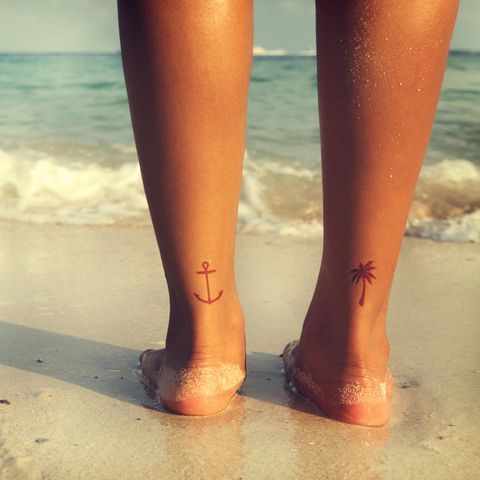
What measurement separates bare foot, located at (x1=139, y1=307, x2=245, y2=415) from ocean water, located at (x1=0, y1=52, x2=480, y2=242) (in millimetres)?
1241

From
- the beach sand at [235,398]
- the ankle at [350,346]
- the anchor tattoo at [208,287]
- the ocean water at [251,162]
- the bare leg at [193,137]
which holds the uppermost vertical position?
the bare leg at [193,137]

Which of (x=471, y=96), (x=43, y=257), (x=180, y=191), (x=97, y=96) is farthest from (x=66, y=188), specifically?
(x=97, y=96)

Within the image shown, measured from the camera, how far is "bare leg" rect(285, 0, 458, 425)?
3.36 ft

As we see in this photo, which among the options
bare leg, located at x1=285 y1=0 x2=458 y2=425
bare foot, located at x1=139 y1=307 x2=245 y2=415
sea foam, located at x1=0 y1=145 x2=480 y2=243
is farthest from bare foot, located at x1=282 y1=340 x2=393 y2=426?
sea foam, located at x1=0 y1=145 x2=480 y2=243

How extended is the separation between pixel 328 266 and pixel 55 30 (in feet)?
39.8

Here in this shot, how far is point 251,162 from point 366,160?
3.13 m

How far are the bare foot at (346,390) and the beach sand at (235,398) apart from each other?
0.02 metres

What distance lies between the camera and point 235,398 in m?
1.22

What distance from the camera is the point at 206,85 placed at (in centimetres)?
102

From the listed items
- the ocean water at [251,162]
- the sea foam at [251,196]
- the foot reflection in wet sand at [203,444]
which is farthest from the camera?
the ocean water at [251,162]

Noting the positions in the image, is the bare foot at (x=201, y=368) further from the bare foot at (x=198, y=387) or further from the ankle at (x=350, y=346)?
the ankle at (x=350, y=346)

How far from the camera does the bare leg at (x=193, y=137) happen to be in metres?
1.01

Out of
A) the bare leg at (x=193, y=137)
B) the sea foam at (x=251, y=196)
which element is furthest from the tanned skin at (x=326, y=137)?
the sea foam at (x=251, y=196)

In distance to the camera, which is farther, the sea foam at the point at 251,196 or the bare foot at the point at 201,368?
the sea foam at the point at 251,196
